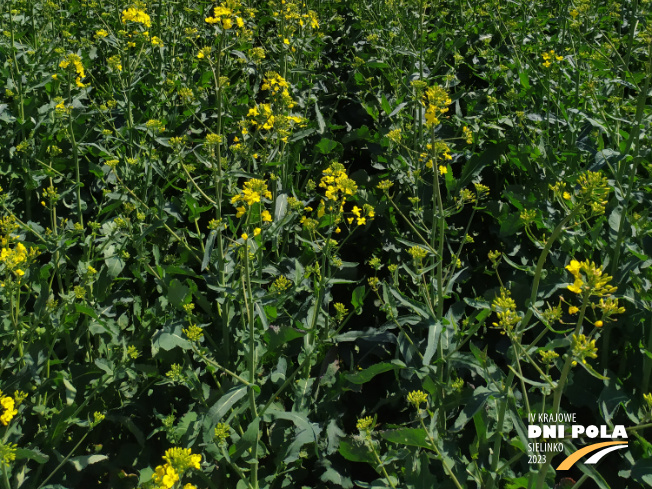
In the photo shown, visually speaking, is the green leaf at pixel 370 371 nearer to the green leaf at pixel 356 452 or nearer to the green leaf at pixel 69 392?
the green leaf at pixel 356 452

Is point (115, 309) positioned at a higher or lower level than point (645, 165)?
lower

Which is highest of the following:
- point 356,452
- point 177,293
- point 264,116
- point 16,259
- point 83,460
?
point 264,116

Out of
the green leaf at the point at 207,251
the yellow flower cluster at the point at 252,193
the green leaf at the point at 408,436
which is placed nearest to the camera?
the green leaf at the point at 408,436

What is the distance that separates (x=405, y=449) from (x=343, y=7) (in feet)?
17.7

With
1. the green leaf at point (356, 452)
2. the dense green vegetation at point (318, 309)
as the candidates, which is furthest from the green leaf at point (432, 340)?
the green leaf at point (356, 452)

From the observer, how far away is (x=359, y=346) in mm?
3090

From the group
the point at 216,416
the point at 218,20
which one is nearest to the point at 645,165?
the point at 218,20

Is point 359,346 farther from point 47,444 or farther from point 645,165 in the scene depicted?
point 645,165

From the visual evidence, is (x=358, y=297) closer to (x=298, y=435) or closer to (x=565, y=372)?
(x=298, y=435)

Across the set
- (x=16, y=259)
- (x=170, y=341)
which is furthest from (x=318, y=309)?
(x=16, y=259)

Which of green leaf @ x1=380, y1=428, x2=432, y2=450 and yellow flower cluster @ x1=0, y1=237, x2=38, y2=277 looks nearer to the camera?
green leaf @ x1=380, y1=428, x2=432, y2=450
